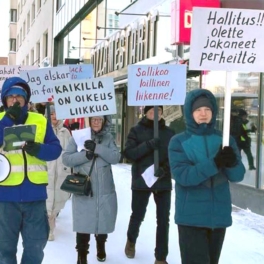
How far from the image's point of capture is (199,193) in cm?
369

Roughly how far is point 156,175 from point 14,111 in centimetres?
188

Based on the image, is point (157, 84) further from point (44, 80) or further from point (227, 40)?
point (44, 80)


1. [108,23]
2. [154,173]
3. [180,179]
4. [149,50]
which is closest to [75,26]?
[108,23]

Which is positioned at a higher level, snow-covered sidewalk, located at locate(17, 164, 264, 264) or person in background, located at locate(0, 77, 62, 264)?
person in background, located at locate(0, 77, 62, 264)

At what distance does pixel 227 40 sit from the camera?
161 inches

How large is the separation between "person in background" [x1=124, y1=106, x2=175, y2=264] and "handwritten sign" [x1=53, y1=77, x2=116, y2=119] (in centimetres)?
43

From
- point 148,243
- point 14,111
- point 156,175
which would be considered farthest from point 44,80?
point 14,111

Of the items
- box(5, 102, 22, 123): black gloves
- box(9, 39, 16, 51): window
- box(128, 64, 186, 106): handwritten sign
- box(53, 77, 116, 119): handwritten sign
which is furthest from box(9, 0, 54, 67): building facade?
box(5, 102, 22, 123): black gloves

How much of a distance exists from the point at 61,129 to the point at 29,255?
2753mm

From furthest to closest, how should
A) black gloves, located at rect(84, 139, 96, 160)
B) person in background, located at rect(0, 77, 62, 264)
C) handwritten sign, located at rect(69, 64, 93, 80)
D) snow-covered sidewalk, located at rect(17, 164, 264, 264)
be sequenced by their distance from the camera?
handwritten sign, located at rect(69, 64, 93, 80) < snow-covered sidewalk, located at rect(17, 164, 264, 264) < black gloves, located at rect(84, 139, 96, 160) < person in background, located at rect(0, 77, 62, 264)

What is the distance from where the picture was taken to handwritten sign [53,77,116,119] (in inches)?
213

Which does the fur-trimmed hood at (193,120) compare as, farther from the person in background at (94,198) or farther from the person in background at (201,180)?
the person in background at (94,198)

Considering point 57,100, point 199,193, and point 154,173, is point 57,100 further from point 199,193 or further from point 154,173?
point 199,193

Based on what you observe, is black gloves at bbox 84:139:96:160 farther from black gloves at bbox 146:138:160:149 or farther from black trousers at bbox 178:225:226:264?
black trousers at bbox 178:225:226:264
